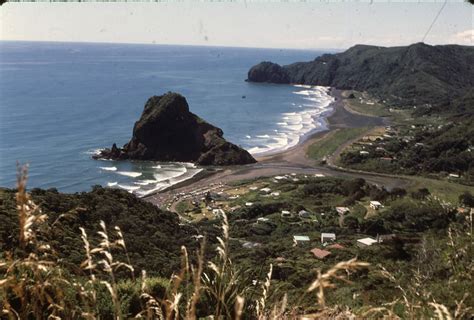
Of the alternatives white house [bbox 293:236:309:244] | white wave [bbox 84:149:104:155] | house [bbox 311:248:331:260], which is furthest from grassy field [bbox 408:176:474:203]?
white wave [bbox 84:149:104:155]

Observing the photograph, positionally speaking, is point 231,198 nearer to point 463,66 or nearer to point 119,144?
point 119,144

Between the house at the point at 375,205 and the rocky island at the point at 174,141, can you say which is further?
the rocky island at the point at 174,141

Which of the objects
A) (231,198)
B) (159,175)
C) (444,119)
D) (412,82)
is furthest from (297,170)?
(412,82)

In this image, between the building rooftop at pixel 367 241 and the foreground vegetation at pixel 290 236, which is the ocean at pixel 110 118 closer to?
the foreground vegetation at pixel 290 236

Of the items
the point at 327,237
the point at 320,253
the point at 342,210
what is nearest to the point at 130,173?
the point at 342,210

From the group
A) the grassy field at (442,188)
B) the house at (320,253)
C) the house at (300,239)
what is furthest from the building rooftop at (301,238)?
the grassy field at (442,188)

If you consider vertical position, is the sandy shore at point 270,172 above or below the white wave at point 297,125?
below
